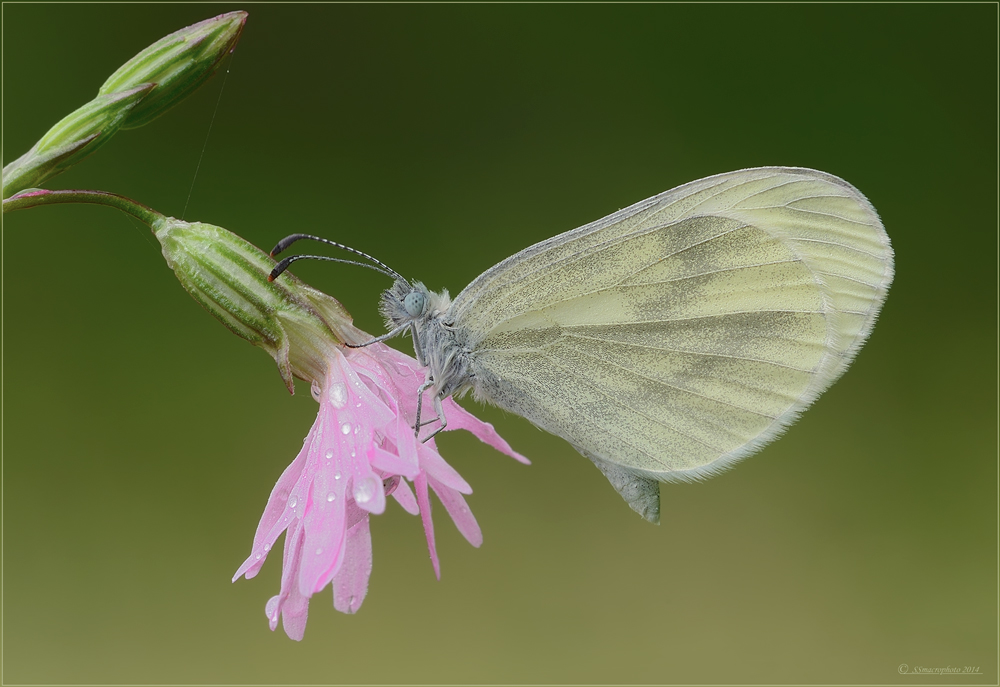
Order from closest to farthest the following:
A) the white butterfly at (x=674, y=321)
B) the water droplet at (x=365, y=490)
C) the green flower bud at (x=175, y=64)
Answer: the water droplet at (x=365, y=490) → the green flower bud at (x=175, y=64) → the white butterfly at (x=674, y=321)

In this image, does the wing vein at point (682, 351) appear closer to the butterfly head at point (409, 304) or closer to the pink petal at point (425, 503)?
the butterfly head at point (409, 304)

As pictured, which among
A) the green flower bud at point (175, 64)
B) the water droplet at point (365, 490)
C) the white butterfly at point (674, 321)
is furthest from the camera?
the white butterfly at point (674, 321)

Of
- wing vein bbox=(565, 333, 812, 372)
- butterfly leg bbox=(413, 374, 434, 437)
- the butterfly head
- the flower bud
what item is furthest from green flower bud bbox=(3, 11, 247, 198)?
wing vein bbox=(565, 333, 812, 372)

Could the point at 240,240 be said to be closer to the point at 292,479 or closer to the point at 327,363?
the point at 327,363

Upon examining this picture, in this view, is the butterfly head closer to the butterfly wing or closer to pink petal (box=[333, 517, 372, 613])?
the butterfly wing

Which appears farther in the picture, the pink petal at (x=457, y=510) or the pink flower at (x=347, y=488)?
the pink petal at (x=457, y=510)

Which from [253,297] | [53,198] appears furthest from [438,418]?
[53,198]

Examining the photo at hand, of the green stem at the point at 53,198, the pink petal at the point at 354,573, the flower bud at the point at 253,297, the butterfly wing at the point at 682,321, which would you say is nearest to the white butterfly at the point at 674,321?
the butterfly wing at the point at 682,321

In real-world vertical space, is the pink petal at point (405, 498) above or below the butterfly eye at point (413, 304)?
below
